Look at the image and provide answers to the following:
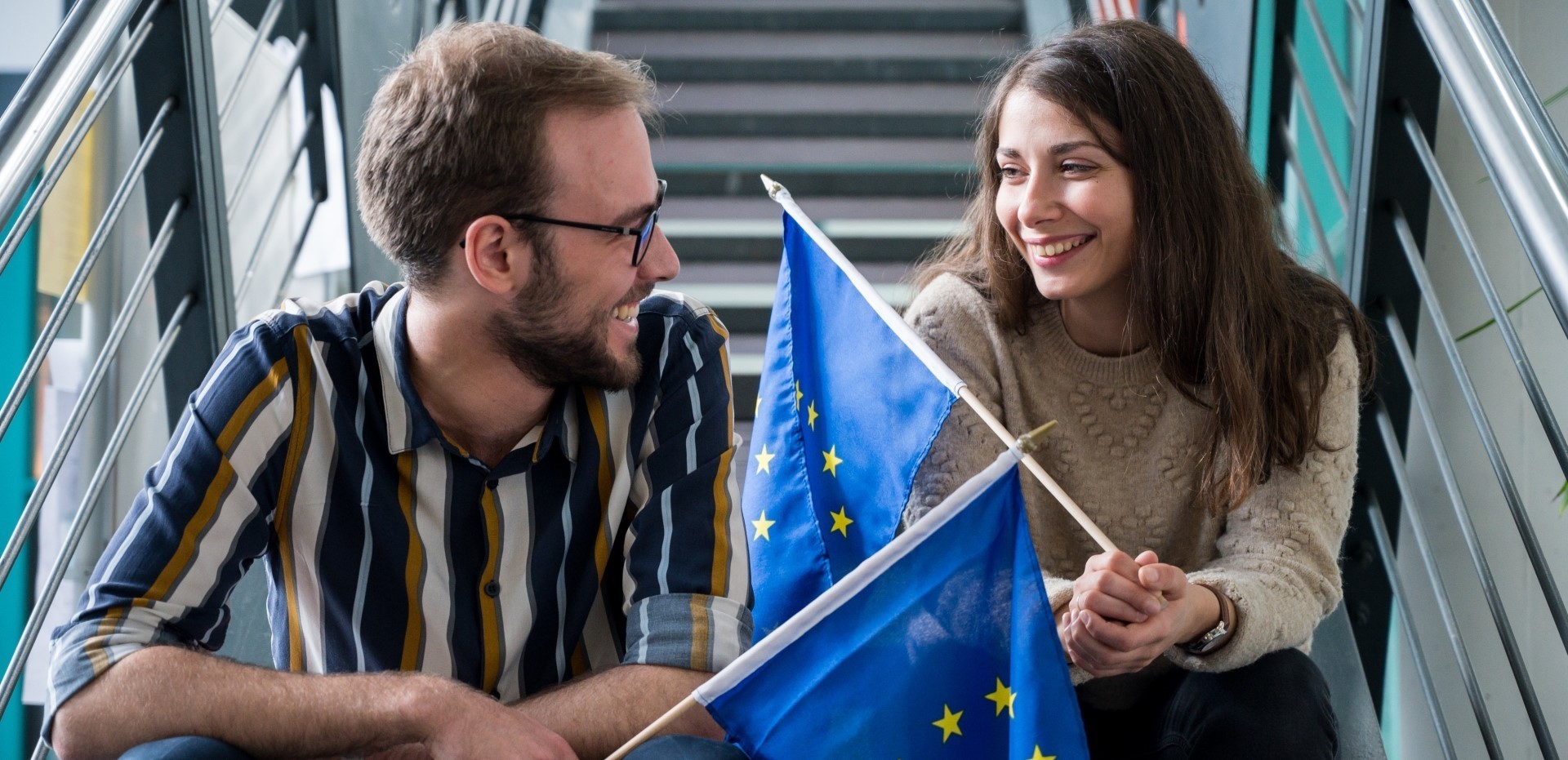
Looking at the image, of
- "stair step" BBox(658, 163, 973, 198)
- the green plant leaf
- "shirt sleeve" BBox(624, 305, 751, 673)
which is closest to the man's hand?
"shirt sleeve" BBox(624, 305, 751, 673)

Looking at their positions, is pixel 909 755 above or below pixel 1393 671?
above

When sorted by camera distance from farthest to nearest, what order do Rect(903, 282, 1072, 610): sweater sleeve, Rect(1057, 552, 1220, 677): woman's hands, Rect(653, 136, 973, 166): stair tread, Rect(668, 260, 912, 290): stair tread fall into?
Rect(653, 136, 973, 166): stair tread
Rect(668, 260, 912, 290): stair tread
Rect(903, 282, 1072, 610): sweater sleeve
Rect(1057, 552, 1220, 677): woman's hands

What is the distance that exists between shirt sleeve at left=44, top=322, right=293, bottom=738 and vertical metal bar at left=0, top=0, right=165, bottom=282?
32 centimetres

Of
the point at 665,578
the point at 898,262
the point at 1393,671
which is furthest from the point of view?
the point at 898,262

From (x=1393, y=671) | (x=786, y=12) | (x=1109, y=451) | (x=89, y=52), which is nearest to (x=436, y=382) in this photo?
(x=89, y=52)

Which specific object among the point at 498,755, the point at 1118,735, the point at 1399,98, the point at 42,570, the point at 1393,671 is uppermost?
the point at 42,570

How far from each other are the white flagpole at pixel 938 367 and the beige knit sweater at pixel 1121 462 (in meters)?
0.09

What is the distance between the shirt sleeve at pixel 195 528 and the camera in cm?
135

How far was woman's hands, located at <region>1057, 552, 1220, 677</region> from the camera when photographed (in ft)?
4.50

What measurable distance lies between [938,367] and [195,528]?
2.63ft

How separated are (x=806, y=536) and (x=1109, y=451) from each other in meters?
0.40

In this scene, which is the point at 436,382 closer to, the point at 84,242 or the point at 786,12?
the point at 84,242

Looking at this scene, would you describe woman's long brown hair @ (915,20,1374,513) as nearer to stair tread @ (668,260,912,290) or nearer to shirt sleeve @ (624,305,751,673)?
shirt sleeve @ (624,305,751,673)

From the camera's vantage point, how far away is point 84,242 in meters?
2.81
